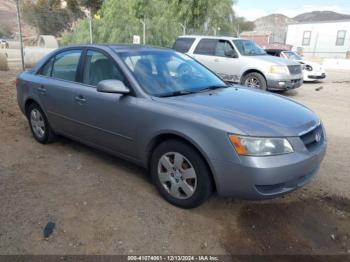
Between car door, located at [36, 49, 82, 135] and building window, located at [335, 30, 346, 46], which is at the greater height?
building window, located at [335, 30, 346, 46]

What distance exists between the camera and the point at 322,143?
3.47m

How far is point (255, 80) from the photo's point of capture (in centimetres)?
1014

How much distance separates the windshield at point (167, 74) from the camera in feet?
12.2

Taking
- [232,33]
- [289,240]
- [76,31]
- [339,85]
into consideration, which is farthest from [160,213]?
[232,33]

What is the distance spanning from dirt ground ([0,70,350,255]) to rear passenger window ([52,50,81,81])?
3.69ft

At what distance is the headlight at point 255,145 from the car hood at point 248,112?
0.16 ft

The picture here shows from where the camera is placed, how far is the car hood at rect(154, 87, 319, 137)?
2.99 m

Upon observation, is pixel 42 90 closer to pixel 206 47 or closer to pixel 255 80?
pixel 255 80

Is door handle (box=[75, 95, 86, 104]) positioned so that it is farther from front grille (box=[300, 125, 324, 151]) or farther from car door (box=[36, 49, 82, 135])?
front grille (box=[300, 125, 324, 151])

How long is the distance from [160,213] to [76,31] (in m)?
20.0

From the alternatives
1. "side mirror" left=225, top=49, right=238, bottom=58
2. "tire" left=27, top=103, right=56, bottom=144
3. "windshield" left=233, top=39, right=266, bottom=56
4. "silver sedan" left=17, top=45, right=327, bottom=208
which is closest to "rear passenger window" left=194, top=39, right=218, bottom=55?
"side mirror" left=225, top=49, right=238, bottom=58

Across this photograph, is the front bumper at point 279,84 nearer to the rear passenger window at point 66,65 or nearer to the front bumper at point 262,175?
the rear passenger window at point 66,65

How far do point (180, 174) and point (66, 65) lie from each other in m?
2.41

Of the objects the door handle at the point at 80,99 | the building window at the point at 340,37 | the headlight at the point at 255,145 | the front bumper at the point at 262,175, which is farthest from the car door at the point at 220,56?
the building window at the point at 340,37
